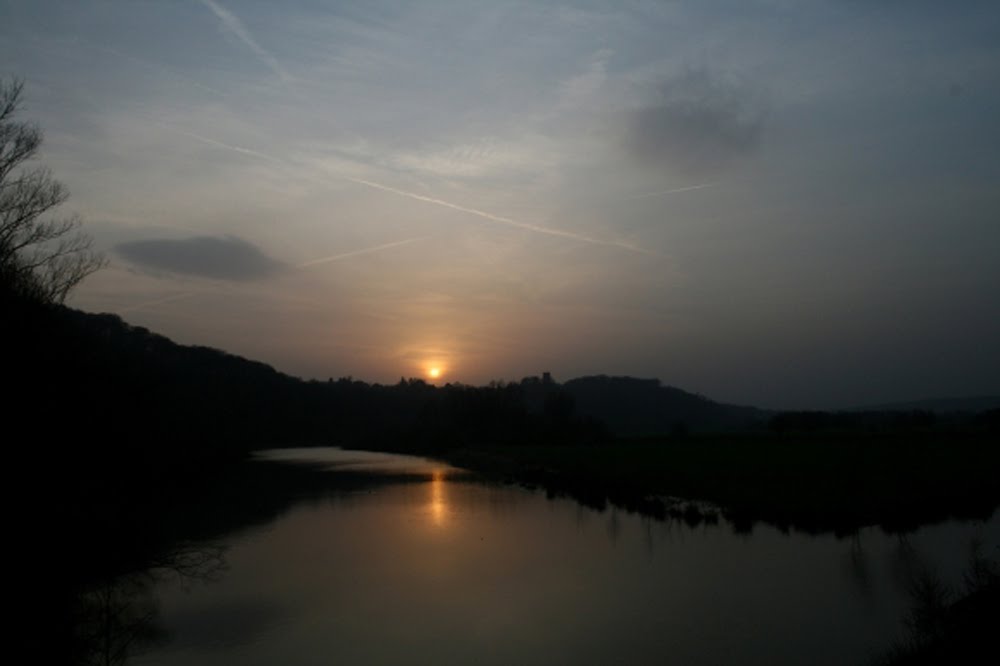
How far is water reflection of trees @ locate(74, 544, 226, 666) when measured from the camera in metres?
8.38

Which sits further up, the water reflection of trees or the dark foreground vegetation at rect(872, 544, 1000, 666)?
the dark foreground vegetation at rect(872, 544, 1000, 666)

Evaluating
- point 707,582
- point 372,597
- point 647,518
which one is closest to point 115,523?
point 372,597

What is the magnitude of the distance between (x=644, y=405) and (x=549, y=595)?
108392 mm

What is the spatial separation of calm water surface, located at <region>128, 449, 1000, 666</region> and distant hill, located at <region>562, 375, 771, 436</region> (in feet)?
291

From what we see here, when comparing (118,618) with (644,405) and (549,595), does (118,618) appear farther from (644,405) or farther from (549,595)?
(644,405)

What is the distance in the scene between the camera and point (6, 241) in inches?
418

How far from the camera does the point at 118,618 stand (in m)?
9.93

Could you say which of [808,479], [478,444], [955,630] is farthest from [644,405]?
[955,630]

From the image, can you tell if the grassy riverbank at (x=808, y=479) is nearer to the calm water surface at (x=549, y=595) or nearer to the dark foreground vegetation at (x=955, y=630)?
the calm water surface at (x=549, y=595)

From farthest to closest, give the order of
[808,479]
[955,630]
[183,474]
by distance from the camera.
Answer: [808,479]
[183,474]
[955,630]

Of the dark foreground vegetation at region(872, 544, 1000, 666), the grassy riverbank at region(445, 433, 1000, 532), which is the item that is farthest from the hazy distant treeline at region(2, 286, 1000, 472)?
the grassy riverbank at region(445, 433, 1000, 532)

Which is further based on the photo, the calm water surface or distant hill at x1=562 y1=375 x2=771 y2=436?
distant hill at x1=562 y1=375 x2=771 y2=436

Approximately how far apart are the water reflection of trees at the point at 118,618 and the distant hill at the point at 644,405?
3785 inches

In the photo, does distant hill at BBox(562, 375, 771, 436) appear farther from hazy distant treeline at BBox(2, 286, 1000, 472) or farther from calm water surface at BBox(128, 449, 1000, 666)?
calm water surface at BBox(128, 449, 1000, 666)
